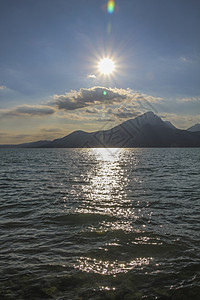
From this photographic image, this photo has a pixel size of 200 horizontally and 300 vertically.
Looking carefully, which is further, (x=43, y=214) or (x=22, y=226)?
(x=43, y=214)

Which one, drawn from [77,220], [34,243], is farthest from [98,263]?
[77,220]

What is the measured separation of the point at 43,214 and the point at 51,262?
19.6 ft

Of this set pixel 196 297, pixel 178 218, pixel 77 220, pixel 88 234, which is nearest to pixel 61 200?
pixel 77 220

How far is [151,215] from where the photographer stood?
12.4 m

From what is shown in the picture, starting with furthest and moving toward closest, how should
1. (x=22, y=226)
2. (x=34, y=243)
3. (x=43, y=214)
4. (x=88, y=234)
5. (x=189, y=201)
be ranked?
(x=189, y=201), (x=43, y=214), (x=22, y=226), (x=88, y=234), (x=34, y=243)

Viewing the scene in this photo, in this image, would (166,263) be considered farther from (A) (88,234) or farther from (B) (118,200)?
(B) (118,200)

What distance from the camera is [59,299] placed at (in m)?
5.36

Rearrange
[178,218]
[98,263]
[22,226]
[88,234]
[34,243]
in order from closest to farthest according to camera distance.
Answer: [98,263], [34,243], [88,234], [22,226], [178,218]

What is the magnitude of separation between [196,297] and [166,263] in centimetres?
164

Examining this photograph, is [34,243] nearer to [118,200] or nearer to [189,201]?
[118,200]

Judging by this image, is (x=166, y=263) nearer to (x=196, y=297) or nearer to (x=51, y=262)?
(x=196, y=297)

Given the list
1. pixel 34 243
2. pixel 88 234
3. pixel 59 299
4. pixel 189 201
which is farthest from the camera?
pixel 189 201

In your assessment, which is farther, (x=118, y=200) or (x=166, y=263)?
(x=118, y=200)

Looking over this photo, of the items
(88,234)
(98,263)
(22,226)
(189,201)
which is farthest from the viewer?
(189,201)
